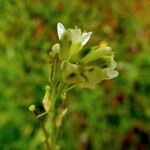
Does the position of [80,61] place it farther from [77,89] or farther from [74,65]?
[77,89]

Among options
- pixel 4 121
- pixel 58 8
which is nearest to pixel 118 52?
pixel 58 8

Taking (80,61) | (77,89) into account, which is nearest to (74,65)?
(80,61)

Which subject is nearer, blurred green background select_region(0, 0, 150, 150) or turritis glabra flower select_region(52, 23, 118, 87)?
turritis glabra flower select_region(52, 23, 118, 87)

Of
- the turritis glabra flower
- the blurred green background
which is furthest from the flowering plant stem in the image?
the blurred green background

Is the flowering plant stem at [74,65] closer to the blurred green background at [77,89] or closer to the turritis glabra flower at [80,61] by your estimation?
the turritis glabra flower at [80,61]

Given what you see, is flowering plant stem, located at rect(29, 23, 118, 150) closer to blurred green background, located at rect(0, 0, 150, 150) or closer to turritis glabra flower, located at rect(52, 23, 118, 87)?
turritis glabra flower, located at rect(52, 23, 118, 87)
